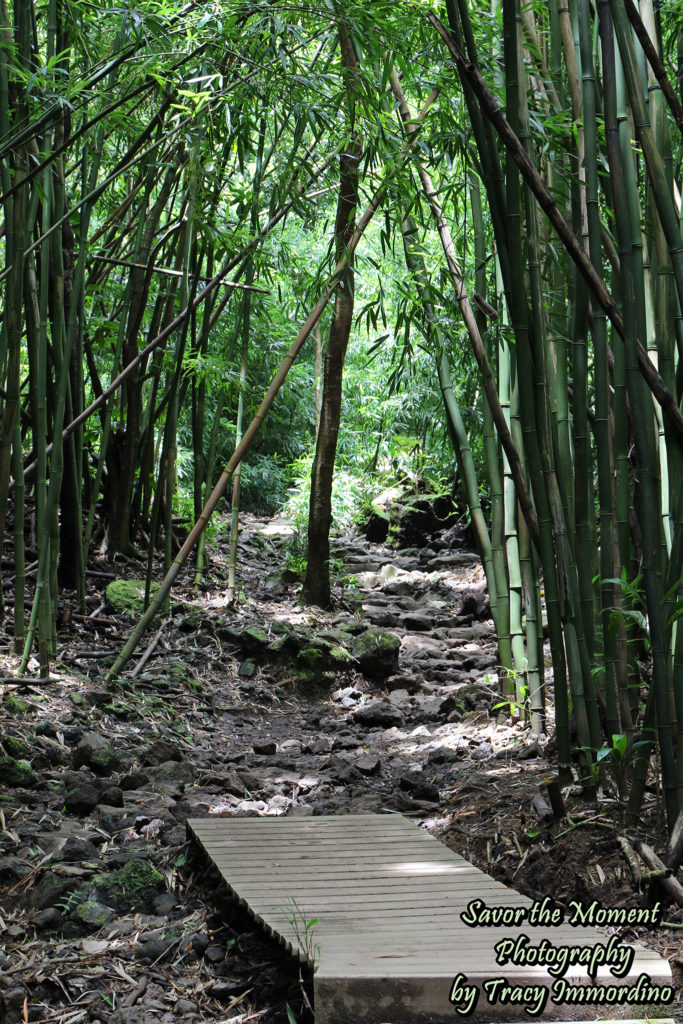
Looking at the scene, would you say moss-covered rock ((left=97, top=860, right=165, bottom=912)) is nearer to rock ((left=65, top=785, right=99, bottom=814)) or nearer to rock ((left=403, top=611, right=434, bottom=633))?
rock ((left=65, top=785, right=99, bottom=814))

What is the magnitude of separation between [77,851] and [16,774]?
0.47m

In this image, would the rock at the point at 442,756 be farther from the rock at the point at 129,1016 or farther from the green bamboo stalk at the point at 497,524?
the rock at the point at 129,1016

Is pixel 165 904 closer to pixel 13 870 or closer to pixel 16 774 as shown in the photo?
pixel 13 870

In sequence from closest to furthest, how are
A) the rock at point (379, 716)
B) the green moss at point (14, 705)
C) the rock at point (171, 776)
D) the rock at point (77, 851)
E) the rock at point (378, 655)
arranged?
1. the rock at point (77, 851)
2. the rock at point (171, 776)
3. the green moss at point (14, 705)
4. the rock at point (379, 716)
5. the rock at point (378, 655)

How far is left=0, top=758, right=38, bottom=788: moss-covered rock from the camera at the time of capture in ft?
7.26

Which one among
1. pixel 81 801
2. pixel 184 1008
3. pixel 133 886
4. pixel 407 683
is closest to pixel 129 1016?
pixel 184 1008

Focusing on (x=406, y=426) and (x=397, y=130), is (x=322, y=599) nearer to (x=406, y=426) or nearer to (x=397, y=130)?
(x=397, y=130)

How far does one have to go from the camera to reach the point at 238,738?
3182 mm

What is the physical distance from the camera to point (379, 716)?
3.20 metres

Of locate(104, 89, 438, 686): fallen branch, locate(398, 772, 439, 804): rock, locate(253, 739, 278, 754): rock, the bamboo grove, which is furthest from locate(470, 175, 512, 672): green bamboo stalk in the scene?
locate(253, 739, 278, 754): rock

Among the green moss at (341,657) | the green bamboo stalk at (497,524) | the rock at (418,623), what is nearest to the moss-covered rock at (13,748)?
the green bamboo stalk at (497,524)

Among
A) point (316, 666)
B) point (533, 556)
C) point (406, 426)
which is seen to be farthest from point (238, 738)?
point (406, 426)

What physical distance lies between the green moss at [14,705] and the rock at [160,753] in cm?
38

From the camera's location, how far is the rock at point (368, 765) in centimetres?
267
